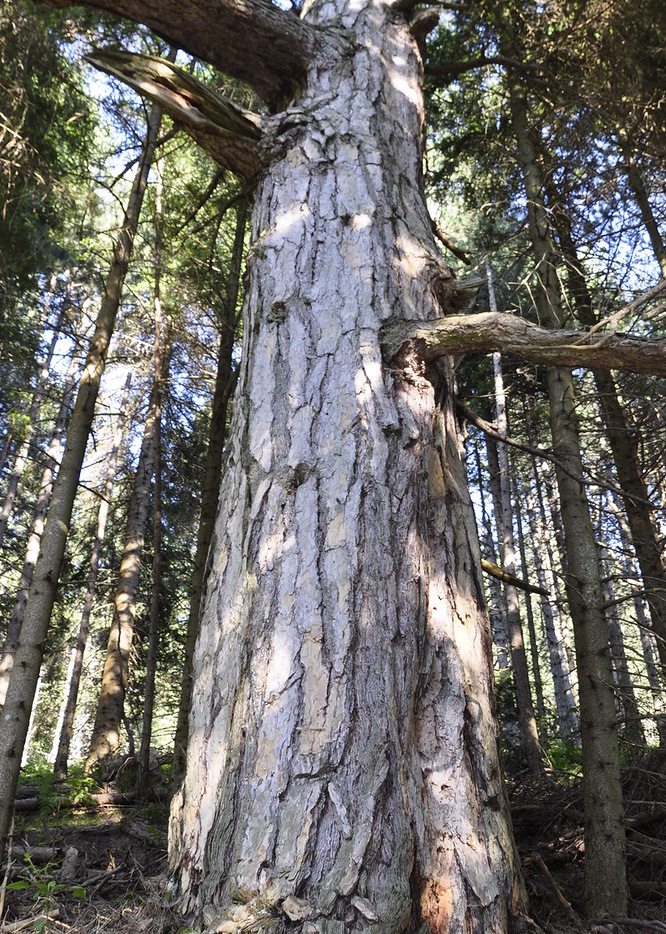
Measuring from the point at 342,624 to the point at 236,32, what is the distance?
2.97 metres

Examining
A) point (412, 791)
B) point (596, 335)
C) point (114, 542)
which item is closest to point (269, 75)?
point (596, 335)

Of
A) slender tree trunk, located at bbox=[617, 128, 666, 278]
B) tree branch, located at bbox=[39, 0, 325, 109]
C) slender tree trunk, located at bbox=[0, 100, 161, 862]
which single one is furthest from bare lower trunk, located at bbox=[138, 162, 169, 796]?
slender tree trunk, located at bbox=[617, 128, 666, 278]

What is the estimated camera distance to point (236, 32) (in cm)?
311

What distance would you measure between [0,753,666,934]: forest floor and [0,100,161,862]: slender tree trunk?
55 centimetres

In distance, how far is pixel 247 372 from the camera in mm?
2547

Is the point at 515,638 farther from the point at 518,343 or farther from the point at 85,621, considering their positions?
the point at 518,343

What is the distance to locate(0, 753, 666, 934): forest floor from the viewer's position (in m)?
2.04

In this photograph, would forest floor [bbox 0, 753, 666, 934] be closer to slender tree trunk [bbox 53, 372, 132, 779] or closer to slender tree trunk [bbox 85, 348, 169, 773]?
slender tree trunk [bbox 85, 348, 169, 773]

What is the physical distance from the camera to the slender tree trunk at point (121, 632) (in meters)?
7.68

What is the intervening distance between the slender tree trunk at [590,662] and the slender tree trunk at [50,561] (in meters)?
2.89

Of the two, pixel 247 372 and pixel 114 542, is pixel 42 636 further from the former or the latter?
pixel 114 542

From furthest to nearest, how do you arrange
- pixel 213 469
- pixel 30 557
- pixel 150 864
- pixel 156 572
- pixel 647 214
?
pixel 30 557
pixel 156 572
pixel 647 214
pixel 213 469
pixel 150 864

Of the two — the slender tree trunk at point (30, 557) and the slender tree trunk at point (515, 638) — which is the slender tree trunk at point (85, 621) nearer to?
the slender tree trunk at point (30, 557)

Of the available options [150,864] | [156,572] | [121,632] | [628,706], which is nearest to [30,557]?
[121,632]
